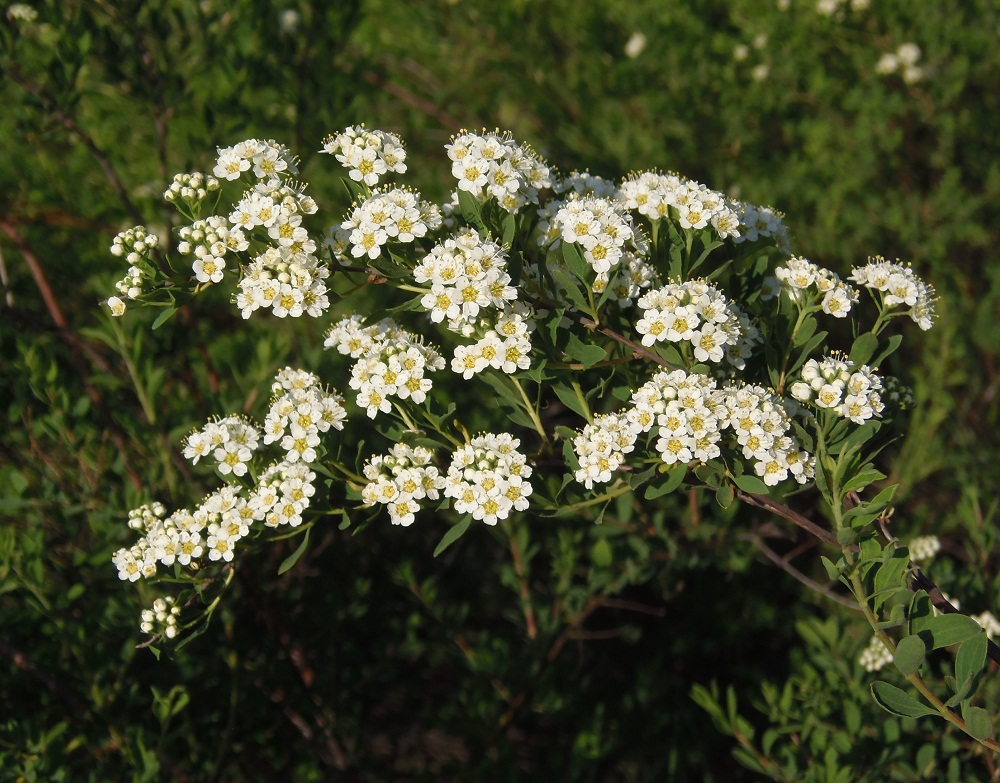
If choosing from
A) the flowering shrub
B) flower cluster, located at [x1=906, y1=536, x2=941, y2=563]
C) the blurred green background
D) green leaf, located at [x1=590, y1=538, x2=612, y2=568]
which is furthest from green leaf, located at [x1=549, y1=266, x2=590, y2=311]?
flower cluster, located at [x1=906, y1=536, x2=941, y2=563]

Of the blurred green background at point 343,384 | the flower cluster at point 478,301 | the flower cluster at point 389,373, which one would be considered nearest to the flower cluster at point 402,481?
the flower cluster at point 389,373

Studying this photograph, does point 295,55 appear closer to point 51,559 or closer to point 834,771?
point 51,559

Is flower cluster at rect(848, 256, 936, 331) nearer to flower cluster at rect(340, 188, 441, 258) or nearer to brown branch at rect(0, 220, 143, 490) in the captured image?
flower cluster at rect(340, 188, 441, 258)

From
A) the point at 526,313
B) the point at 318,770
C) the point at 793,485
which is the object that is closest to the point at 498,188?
the point at 526,313

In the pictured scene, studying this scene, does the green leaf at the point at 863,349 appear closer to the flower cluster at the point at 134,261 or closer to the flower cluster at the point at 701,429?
the flower cluster at the point at 701,429

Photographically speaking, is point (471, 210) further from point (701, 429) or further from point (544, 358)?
point (701, 429)
